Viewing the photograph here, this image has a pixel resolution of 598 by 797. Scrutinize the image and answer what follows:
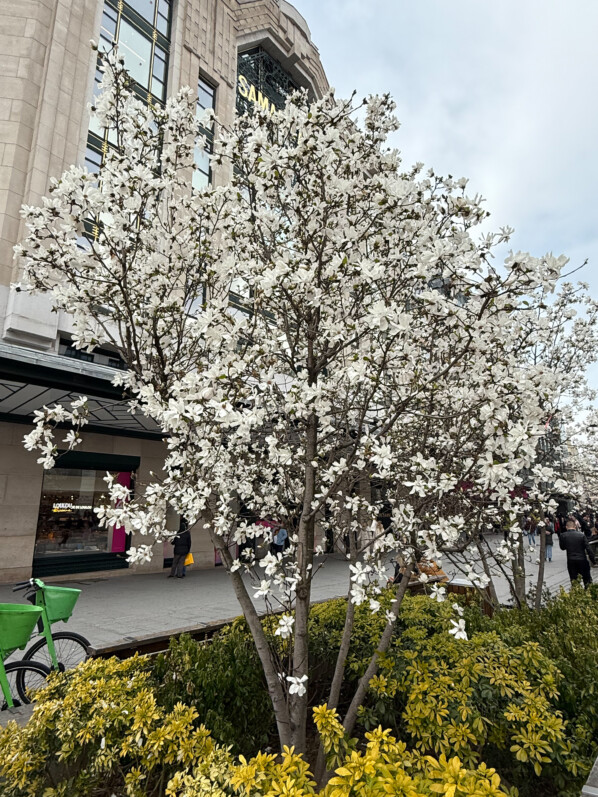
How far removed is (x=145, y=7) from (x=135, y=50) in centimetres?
240

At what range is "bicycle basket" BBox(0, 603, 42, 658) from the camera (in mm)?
4402

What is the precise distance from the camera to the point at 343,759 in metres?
2.77

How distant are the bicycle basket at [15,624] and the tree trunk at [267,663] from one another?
2.39m

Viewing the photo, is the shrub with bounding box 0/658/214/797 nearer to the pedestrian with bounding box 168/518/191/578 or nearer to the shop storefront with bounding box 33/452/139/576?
the shop storefront with bounding box 33/452/139/576

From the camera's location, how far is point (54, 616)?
5.31 m

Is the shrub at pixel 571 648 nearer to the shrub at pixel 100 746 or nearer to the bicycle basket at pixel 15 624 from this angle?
the shrub at pixel 100 746

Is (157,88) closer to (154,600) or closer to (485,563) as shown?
(154,600)

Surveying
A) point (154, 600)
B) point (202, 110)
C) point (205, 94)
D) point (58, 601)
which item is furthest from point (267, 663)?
point (205, 94)

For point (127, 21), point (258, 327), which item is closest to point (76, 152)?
point (127, 21)

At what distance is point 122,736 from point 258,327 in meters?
3.05

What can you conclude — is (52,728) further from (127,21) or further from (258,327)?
(127,21)

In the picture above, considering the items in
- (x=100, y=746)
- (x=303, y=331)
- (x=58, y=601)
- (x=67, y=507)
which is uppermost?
(x=303, y=331)

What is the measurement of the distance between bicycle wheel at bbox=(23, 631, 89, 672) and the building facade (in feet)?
10.6

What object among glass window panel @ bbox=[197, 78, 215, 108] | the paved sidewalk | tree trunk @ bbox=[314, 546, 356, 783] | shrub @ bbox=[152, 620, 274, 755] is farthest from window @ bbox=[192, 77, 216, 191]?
tree trunk @ bbox=[314, 546, 356, 783]
